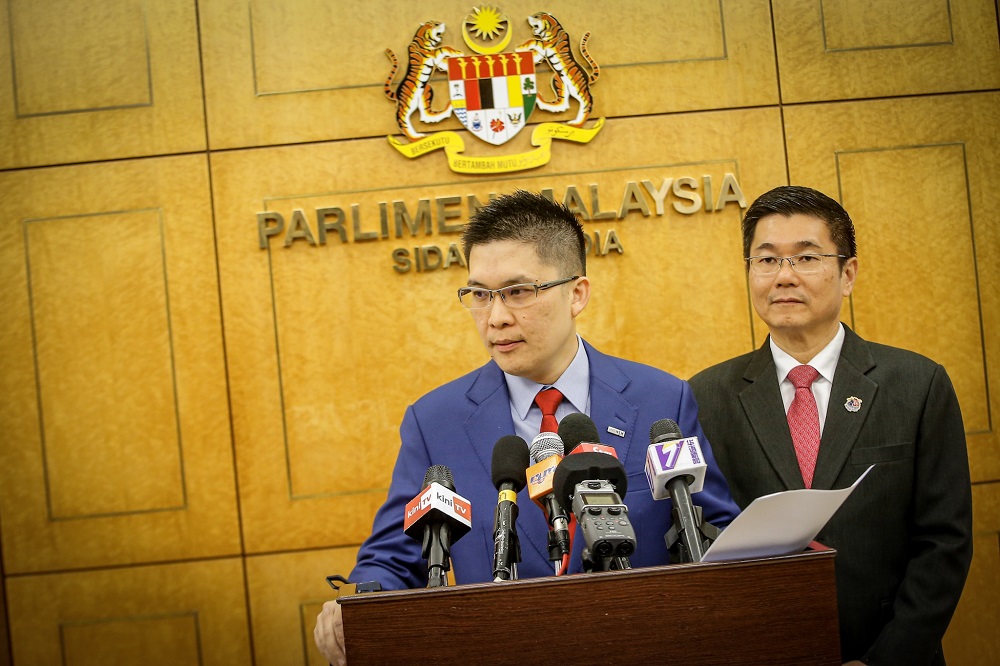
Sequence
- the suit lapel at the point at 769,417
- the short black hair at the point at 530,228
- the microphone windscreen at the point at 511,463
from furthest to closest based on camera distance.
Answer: the suit lapel at the point at 769,417 → the short black hair at the point at 530,228 → the microphone windscreen at the point at 511,463

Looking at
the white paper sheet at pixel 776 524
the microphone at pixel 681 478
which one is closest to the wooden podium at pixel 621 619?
the white paper sheet at pixel 776 524

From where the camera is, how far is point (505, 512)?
1.26 meters

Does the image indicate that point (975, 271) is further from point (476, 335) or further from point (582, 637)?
point (582, 637)

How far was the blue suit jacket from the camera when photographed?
1.71 meters

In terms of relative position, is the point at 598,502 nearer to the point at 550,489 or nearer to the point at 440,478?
the point at 550,489

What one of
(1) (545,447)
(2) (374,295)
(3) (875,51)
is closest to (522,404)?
(1) (545,447)

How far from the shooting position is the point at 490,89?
360 cm

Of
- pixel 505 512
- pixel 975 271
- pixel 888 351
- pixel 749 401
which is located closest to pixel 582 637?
pixel 505 512

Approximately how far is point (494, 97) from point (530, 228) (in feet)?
5.96

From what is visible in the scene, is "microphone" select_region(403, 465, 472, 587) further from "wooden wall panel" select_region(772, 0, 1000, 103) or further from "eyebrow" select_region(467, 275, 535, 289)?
"wooden wall panel" select_region(772, 0, 1000, 103)

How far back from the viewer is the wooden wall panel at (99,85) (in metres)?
3.63

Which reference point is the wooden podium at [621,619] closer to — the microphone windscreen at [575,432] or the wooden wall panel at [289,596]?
the microphone windscreen at [575,432]

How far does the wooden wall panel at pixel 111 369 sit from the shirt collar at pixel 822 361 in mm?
2421

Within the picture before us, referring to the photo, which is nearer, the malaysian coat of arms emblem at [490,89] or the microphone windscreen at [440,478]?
the microphone windscreen at [440,478]
